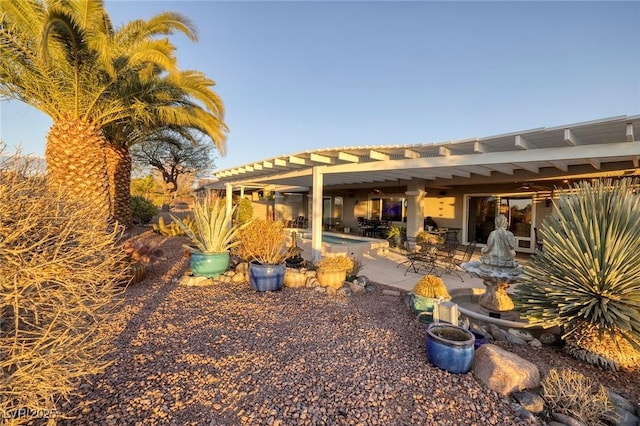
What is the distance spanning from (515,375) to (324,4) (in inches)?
454

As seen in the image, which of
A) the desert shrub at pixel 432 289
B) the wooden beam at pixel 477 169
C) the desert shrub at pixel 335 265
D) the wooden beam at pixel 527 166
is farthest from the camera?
the wooden beam at pixel 477 169

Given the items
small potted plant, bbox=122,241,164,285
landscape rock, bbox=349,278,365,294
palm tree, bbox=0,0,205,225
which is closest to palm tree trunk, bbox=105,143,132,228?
palm tree, bbox=0,0,205,225

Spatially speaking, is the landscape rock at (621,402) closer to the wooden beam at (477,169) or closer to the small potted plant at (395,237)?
the wooden beam at (477,169)

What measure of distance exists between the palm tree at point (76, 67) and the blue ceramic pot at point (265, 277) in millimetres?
3669

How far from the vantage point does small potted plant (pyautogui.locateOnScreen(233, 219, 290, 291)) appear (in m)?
5.79

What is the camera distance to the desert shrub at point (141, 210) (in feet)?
50.3

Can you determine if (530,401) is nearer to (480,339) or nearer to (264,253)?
(480,339)

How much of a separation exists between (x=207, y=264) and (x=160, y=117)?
5.80 metres

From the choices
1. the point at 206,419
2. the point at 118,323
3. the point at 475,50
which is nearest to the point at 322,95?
the point at 475,50

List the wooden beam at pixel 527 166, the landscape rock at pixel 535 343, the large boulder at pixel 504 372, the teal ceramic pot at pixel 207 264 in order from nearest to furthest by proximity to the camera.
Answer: the large boulder at pixel 504 372 < the landscape rock at pixel 535 343 < the teal ceramic pot at pixel 207 264 < the wooden beam at pixel 527 166

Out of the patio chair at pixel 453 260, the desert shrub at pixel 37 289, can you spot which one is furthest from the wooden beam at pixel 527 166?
the desert shrub at pixel 37 289

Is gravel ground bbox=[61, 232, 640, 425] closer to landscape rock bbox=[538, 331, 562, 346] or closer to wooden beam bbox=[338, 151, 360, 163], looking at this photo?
landscape rock bbox=[538, 331, 562, 346]

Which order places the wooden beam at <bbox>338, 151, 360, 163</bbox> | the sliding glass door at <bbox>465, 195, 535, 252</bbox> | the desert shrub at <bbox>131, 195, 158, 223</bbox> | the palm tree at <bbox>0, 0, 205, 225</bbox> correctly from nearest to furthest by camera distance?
the palm tree at <bbox>0, 0, 205, 225</bbox> < the wooden beam at <bbox>338, 151, 360, 163</bbox> < the sliding glass door at <bbox>465, 195, 535, 252</bbox> < the desert shrub at <bbox>131, 195, 158, 223</bbox>

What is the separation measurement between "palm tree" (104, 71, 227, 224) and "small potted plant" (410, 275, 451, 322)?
768cm
